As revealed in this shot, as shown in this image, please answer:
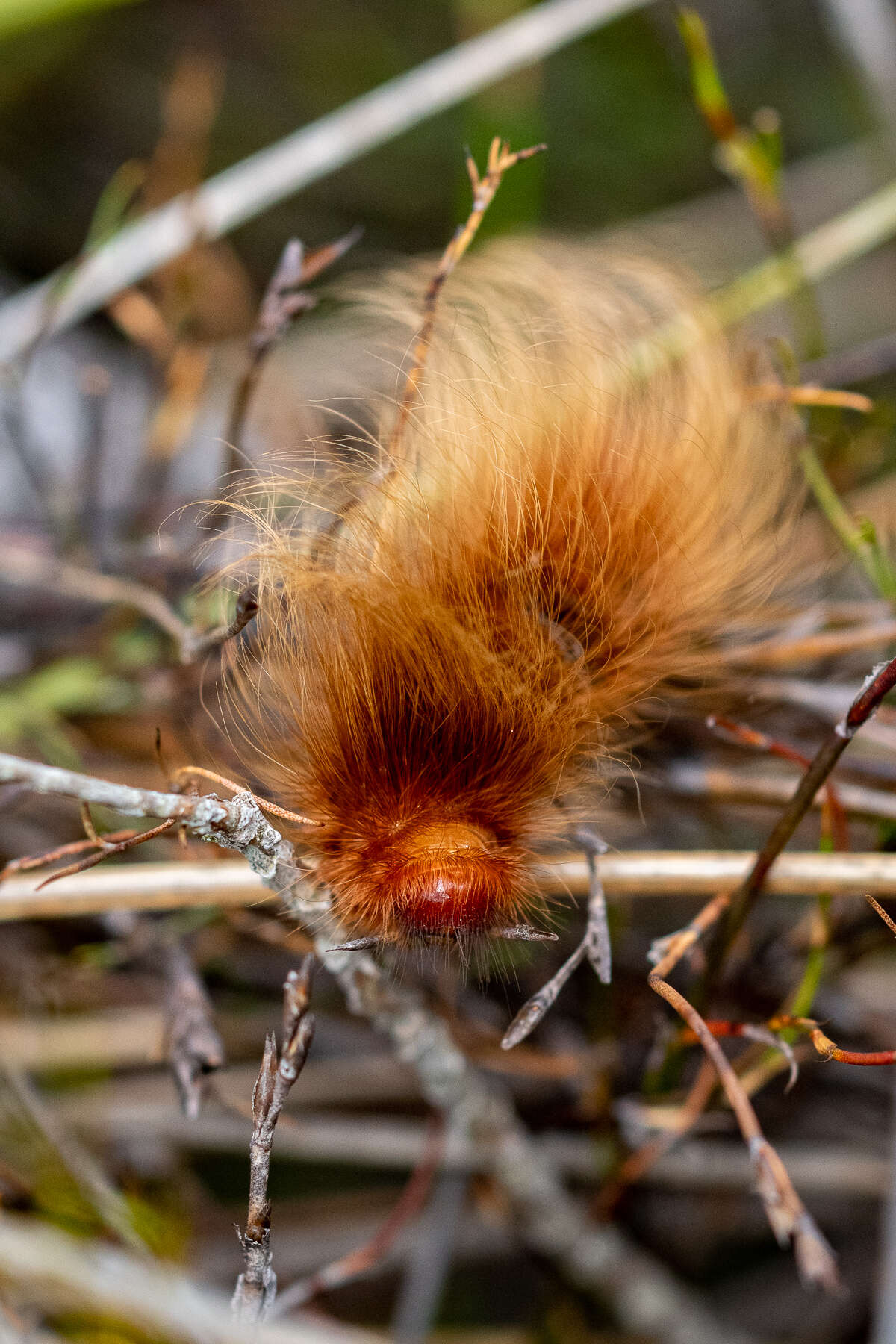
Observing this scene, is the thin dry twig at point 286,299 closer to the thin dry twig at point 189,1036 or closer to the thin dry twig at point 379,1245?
the thin dry twig at point 189,1036

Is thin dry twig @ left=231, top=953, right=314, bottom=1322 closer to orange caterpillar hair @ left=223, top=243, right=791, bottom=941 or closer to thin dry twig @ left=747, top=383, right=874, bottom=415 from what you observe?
orange caterpillar hair @ left=223, top=243, right=791, bottom=941

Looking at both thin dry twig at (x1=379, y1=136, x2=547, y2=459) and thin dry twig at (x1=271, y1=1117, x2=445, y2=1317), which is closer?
thin dry twig at (x1=379, y1=136, x2=547, y2=459)

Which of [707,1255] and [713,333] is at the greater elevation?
[713,333]

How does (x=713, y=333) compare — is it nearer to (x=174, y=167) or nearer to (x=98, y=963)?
(x=98, y=963)

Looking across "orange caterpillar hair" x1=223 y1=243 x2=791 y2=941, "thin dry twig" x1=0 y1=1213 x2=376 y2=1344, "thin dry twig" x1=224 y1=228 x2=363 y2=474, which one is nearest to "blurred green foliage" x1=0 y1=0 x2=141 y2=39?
"thin dry twig" x1=224 y1=228 x2=363 y2=474

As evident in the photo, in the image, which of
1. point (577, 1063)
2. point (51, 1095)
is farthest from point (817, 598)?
point (51, 1095)

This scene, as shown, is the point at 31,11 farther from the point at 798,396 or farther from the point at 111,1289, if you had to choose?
the point at 111,1289
